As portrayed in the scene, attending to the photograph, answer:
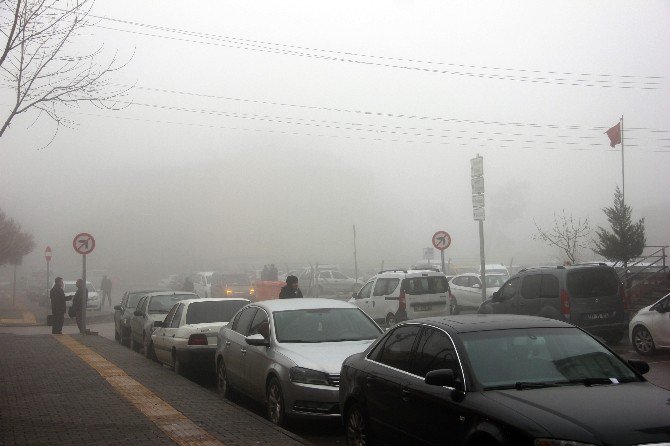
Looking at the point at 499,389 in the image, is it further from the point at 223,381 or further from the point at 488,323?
the point at 223,381

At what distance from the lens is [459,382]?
19.9ft

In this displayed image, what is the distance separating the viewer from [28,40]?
12422 mm

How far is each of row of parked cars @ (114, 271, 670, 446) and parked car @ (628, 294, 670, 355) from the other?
746 centimetres

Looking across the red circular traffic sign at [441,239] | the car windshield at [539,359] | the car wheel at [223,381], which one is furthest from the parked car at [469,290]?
the car windshield at [539,359]

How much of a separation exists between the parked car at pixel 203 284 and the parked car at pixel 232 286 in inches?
25.7

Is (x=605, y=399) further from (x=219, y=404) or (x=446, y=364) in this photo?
(x=219, y=404)

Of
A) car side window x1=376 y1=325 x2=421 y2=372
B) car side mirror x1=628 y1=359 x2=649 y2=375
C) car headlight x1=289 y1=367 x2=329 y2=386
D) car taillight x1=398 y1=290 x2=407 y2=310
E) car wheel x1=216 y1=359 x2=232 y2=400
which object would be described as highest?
car side window x1=376 y1=325 x2=421 y2=372

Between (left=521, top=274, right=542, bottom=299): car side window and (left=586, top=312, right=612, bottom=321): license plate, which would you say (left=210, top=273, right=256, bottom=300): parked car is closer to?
(left=521, top=274, right=542, bottom=299): car side window

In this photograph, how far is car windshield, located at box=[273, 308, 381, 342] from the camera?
1045 centimetres

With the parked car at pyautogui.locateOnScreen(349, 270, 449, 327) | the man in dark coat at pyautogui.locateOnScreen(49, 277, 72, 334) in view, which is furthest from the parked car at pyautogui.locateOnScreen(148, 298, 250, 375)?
the man in dark coat at pyautogui.locateOnScreen(49, 277, 72, 334)

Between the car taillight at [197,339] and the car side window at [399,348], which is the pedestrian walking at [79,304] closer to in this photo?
the car taillight at [197,339]

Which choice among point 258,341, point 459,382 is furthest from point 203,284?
point 459,382

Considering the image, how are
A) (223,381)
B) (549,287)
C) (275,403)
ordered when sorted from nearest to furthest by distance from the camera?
(275,403), (223,381), (549,287)

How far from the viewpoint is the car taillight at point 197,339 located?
13745mm
